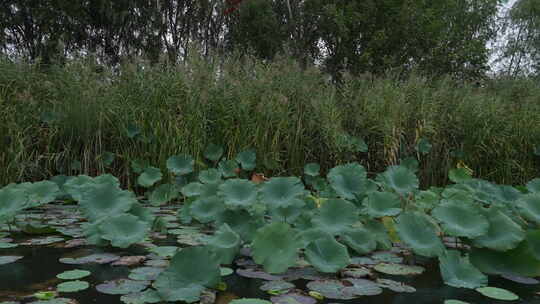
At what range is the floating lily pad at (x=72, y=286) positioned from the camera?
1233mm

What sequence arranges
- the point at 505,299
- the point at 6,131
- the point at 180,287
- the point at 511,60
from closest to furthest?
the point at 180,287 → the point at 505,299 → the point at 6,131 → the point at 511,60

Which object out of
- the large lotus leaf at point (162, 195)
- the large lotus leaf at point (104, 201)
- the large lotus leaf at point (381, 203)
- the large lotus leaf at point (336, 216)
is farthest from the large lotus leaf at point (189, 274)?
the large lotus leaf at point (162, 195)

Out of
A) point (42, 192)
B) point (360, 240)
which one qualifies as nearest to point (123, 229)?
point (42, 192)

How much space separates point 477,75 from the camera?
32.6 ft

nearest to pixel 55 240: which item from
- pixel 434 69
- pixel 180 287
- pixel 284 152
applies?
pixel 180 287

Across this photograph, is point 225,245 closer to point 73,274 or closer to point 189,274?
point 189,274

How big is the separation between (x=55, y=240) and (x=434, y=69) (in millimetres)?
9425

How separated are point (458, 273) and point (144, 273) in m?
1.02

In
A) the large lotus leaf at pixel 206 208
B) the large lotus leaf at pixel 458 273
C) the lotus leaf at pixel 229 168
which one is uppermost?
the lotus leaf at pixel 229 168

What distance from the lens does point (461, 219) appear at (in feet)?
5.21

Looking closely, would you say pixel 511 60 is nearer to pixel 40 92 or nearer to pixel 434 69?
pixel 434 69

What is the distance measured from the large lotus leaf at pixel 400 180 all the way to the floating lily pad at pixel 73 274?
1.33 meters

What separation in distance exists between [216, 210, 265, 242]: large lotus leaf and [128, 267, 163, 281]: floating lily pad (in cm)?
36

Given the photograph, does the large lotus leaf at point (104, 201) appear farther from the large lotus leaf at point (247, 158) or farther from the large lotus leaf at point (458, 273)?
the large lotus leaf at point (247, 158)
